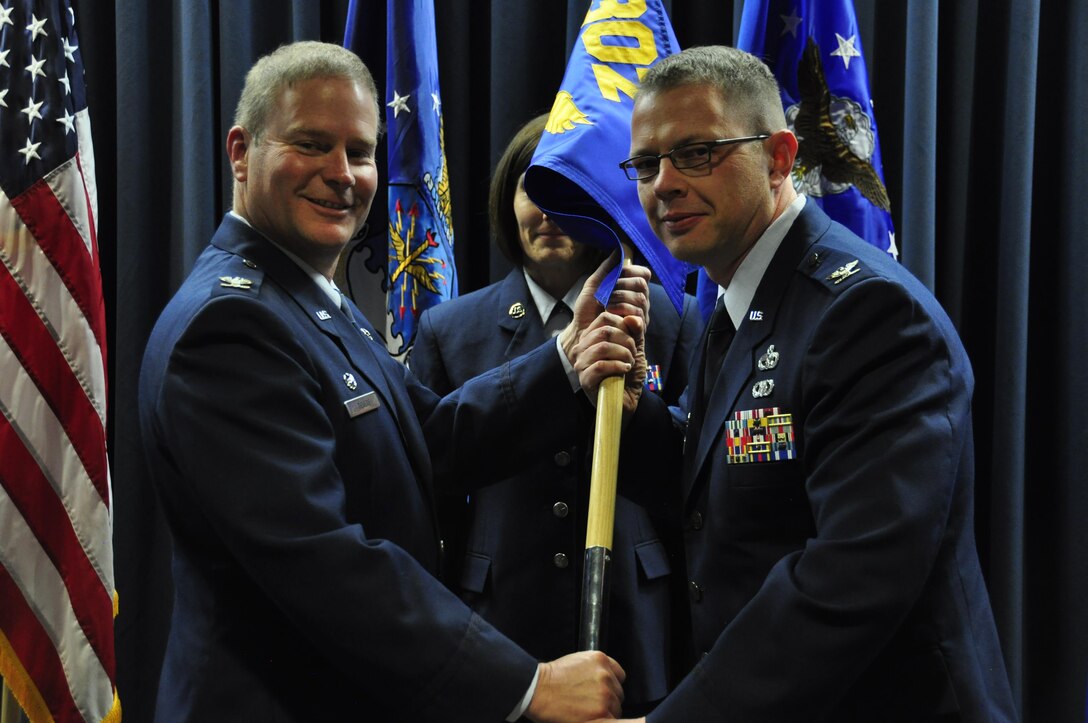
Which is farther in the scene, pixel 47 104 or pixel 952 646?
pixel 47 104

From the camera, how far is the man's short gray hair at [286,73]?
1.91 metres

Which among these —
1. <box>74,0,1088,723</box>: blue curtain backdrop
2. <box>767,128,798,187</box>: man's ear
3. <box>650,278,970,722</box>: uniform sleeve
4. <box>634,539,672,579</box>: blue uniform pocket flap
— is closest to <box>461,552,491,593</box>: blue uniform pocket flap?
<box>634,539,672,579</box>: blue uniform pocket flap

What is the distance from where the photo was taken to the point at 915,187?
10.9 feet

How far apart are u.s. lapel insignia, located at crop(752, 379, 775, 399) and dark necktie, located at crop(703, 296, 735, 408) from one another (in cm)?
17

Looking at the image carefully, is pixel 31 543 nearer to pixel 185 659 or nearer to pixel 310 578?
pixel 185 659

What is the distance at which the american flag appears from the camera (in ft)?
8.59

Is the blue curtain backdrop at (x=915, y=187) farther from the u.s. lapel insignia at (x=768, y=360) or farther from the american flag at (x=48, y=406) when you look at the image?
the u.s. lapel insignia at (x=768, y=360)

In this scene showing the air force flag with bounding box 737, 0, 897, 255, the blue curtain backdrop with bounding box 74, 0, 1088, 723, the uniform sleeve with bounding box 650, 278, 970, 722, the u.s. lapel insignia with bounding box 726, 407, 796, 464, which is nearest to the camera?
the uniform sleeve with bounding box 650, 278, 970, 722

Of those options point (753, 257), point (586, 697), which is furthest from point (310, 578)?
point (753, 257)

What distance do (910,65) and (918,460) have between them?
2206 mm

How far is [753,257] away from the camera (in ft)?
6.27

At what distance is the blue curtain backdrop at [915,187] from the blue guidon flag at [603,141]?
4.00 ft

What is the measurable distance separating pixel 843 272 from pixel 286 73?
41.2 inches

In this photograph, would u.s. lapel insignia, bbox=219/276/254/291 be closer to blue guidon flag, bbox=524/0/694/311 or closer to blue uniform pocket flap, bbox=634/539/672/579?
blue guidon flag, bbox=524/0/694/311
